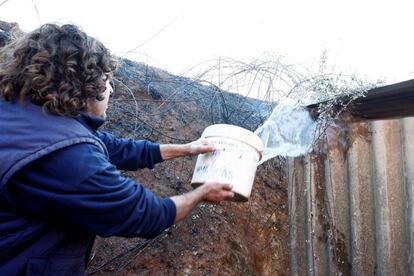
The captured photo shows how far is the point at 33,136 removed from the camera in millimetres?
1436

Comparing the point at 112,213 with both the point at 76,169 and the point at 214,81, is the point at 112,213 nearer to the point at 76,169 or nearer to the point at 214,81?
the point at 76,169

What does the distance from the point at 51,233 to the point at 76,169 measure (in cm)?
28

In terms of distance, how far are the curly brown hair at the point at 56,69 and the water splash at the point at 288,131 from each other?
1.42 metres

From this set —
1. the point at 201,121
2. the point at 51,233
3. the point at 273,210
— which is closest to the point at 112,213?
the point at 51,233

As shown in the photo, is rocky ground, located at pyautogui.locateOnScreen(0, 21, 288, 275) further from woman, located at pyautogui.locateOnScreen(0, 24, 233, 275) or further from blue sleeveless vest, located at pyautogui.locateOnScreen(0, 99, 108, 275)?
blue sleeveless vest, located at pyautogui.locateOnScreen(0, 99, 108, 275)

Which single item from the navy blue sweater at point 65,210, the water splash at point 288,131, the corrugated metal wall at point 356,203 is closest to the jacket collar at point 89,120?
the navy blue sweater at point 65,210

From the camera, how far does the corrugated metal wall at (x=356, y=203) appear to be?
2.63 metres

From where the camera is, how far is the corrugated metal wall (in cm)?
263

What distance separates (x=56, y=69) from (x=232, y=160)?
0.83 metres

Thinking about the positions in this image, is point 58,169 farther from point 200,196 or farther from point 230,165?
point 230,165

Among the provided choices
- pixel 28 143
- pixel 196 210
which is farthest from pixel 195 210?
pixel 28 143

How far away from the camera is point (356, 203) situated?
276 centimetres

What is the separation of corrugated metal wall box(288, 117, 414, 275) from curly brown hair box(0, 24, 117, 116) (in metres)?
1.65

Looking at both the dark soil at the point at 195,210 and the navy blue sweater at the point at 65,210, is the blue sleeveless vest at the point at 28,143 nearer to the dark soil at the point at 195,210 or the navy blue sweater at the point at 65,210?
the navy blue sweater at the point at 65,210
